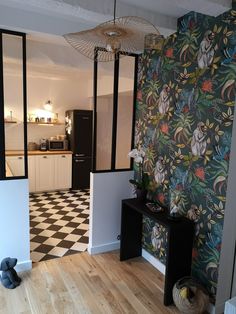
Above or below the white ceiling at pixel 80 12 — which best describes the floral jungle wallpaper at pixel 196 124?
below

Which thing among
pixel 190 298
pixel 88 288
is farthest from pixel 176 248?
pixel 88 288

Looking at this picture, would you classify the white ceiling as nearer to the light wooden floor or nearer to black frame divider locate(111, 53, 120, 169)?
black frame divider locate(111, 53, 120, 169)

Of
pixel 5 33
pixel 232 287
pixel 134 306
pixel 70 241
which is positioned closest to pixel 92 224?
pixel 70 241

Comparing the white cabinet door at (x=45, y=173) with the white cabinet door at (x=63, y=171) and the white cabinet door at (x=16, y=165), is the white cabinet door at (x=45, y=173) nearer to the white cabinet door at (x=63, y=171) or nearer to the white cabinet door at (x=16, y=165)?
the white cabinet door at (x=63, y=171)

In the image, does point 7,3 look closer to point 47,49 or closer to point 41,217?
point 47,49

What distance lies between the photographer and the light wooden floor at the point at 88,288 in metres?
2.23

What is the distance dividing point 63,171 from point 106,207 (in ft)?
9.26

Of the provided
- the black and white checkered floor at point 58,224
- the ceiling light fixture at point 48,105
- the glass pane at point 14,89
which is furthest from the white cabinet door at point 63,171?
the glass pane at point 14,89

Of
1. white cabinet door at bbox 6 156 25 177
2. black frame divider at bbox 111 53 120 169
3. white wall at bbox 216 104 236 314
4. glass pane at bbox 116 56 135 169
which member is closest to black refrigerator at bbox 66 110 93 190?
glass pane at bbox 116 56 135 169

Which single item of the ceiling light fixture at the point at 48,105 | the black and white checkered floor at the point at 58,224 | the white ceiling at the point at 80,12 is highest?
the white ceiling at the point at 80,12

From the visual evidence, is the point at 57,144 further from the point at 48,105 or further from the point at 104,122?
the point at 104,122

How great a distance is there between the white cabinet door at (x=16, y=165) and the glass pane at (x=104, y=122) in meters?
0.86

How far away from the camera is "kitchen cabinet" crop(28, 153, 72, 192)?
17.8 ft

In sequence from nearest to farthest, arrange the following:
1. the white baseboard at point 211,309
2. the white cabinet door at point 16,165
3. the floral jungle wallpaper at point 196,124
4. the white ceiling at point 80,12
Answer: the white ceiling at point 80,12 → the floral jungle wallpaper at point 196,124 → the white baseboard at point 211,309 → the white cabinet door at point 16,165
